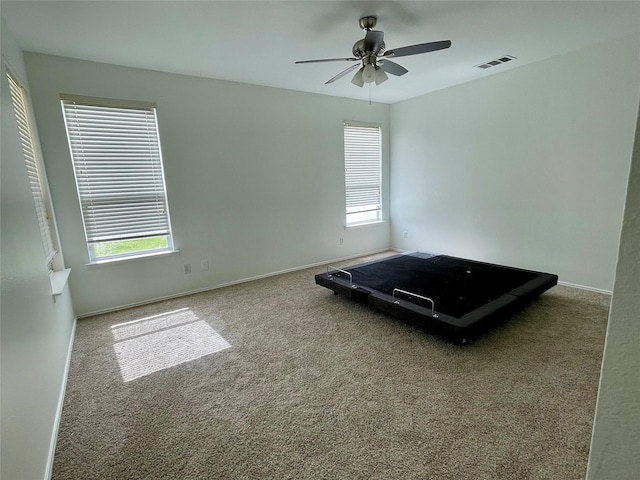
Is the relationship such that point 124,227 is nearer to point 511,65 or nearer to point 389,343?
point 389,343

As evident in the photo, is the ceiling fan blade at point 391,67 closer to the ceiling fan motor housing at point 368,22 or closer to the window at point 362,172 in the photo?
the ceiling fan motor housing at point 368,22

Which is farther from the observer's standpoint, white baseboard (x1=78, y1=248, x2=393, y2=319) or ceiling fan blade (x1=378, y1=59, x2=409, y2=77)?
white baseboard (x1=78, y1=248, x2=393, y2=319)

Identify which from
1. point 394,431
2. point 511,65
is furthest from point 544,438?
point 511,65

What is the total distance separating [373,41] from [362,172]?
2.92m

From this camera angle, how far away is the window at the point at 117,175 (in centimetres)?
319

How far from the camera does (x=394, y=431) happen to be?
5.58 feet

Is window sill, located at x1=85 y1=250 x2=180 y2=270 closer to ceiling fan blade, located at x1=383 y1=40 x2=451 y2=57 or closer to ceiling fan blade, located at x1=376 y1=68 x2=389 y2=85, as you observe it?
ceiling fan blade, located at x1=376 y1=68 x2=389 y2=85

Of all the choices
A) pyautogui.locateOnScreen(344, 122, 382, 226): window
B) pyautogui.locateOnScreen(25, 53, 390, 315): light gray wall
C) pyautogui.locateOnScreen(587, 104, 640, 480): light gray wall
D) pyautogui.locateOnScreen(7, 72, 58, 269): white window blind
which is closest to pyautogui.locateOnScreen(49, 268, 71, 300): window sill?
pyautogui.locateOnScreen(7, 72, 58, 269): white window blind

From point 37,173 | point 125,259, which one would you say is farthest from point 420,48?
point 125,259

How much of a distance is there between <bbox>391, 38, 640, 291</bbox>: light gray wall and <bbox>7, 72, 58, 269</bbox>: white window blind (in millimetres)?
4775

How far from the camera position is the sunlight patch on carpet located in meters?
2.44

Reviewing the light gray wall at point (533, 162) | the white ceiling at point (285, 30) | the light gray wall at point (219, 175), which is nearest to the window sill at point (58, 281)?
the light gray wall at point (219, 175)

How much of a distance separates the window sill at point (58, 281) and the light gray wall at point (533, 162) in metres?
4.72

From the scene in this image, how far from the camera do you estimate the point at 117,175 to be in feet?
11.1
